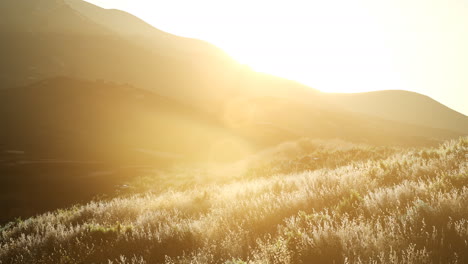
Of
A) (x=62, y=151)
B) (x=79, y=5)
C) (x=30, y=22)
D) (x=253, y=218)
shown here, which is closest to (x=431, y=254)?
(x=253, y=218)

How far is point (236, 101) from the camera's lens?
7412 cm

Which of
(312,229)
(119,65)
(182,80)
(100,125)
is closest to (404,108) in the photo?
(182,80)

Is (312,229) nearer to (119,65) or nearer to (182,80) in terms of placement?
(182,80)

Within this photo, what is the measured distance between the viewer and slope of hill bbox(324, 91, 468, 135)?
99000mm

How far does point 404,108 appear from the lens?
10906cm

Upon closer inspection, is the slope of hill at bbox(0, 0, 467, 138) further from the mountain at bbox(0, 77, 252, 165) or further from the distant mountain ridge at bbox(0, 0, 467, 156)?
the mountain at bbox(0, 77, 252, 165)

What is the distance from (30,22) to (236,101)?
7700 centimetres

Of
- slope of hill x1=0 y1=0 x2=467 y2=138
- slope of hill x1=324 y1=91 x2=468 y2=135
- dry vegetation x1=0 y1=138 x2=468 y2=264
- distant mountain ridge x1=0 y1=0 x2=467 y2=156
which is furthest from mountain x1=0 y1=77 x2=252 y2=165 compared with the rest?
slope of hill x1=324 y1=91 x2=468 y2=135

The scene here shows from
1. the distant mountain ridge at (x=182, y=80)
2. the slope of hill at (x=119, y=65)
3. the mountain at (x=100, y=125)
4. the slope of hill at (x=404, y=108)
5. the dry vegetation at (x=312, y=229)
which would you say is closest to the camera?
the dry vegetation at (x=312, y=229)

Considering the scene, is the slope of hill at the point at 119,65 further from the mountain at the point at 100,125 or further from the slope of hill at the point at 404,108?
the mountain at the point at 100,125

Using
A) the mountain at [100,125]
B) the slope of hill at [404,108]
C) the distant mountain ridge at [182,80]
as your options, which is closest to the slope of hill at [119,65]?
the distant mountain ridge at [182,80]

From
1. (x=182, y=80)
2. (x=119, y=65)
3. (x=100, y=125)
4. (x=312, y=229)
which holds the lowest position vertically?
(x=100, y=125)

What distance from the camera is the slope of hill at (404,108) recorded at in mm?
99000

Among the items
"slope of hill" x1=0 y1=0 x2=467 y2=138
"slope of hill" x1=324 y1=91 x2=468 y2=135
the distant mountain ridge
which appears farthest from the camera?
"slope of hill" x1=324 y1=91 x2=468 y2=135
